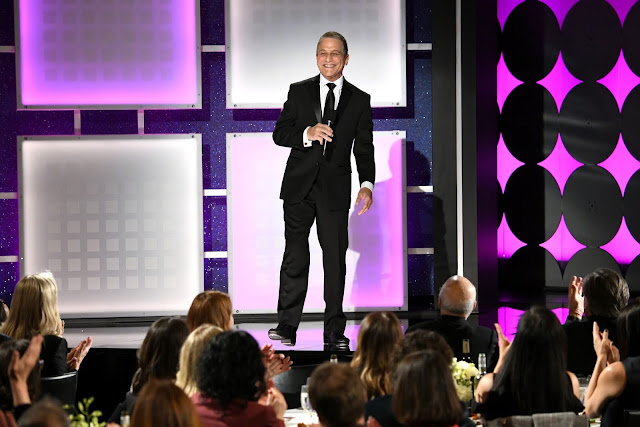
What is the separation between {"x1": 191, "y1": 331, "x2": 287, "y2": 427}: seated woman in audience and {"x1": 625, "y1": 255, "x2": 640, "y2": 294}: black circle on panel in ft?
17.1

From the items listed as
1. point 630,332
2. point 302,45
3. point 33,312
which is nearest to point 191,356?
point 33,312

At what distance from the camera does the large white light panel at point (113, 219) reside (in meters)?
6.84

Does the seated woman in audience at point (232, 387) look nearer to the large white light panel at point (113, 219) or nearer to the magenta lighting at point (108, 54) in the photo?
the large white light panel at point (113, 219)

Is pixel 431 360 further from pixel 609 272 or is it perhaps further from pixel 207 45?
pixel 207 45

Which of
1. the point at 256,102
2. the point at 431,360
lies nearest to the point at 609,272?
the point at 431,360

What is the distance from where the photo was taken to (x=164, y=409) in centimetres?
231

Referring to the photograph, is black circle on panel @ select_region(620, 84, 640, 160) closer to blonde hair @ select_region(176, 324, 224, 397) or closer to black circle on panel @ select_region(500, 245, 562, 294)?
black circle on panel @ select_region(500, 245, 562, 294)

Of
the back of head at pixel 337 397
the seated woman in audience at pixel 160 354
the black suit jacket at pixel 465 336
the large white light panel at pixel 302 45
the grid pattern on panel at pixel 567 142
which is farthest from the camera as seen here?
the grid pattern on panel at pixel 567 142

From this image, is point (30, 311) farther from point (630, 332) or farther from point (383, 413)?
point (630, 332)

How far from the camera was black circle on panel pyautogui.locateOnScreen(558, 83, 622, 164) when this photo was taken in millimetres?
7484

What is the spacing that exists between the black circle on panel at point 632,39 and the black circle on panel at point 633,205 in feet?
2.76

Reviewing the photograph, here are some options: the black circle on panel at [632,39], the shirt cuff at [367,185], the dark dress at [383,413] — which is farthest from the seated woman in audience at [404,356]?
the black circle on panel at [632,39]

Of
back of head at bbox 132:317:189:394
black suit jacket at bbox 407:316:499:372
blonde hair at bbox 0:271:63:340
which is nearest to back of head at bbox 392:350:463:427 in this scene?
back of head at bbox 132:317:189:394

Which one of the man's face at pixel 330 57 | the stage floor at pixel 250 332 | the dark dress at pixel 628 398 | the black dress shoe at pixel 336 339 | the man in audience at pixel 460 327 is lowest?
the stage floor at pixel 250 332
